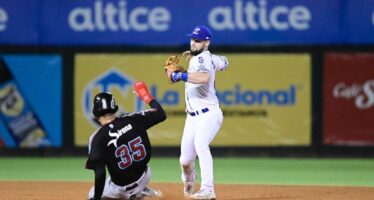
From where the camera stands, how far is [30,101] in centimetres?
1525

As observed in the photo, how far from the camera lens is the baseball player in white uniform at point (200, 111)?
374 inches

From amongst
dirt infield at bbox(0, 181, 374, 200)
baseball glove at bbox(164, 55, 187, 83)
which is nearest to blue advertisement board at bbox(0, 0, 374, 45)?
A: dirt infield at bbox(0, 181, 374, 200)

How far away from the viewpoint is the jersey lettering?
27.3ft

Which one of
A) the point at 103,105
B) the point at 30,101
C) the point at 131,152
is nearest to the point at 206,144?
the point at 131,152

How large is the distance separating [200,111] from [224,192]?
4.41 ft

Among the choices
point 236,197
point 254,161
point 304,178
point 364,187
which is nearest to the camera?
point 236,197

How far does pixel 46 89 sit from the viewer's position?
15312 mm

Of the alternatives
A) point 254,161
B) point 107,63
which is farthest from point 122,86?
point 254,161

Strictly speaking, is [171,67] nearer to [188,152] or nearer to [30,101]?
[188,152]

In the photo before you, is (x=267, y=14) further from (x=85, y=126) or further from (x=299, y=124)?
(x=85, y=126)

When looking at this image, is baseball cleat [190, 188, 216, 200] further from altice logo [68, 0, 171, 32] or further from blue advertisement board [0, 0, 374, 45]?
altice logo [68, 0, 171, 32]

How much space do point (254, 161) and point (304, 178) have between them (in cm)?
251

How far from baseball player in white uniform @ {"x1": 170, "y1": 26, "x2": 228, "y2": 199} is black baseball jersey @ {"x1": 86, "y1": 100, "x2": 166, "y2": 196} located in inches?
40.8

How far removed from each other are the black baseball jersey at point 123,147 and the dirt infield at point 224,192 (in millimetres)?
1562
